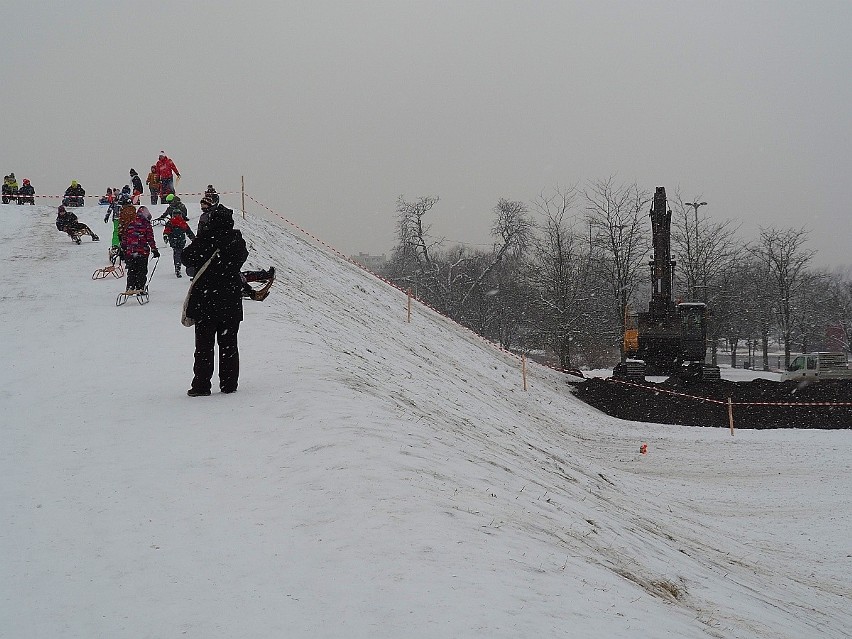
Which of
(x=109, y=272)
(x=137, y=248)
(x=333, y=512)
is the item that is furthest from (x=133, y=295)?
(x=333, y=512)

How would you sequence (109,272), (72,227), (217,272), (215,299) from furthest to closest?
(72,227)
(109,272)
(217,272)
(215,299)

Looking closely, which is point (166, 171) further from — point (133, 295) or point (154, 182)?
point (133, 295)

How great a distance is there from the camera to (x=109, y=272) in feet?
56.0

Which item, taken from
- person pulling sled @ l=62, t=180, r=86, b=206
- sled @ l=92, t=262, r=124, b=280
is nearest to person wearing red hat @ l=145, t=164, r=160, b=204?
person pulling sled @ l=62, t=180, r=86, b=206

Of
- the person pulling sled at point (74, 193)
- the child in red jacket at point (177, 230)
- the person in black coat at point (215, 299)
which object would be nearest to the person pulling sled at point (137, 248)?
the child in red jacket at point (177, 230)

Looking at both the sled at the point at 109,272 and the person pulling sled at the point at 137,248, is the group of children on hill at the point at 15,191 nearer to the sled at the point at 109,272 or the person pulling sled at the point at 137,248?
the sled at the point at 109,272

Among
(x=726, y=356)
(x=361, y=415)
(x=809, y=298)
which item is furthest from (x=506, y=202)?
(x=361, y=415)

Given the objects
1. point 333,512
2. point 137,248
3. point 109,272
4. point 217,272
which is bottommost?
point 333,512

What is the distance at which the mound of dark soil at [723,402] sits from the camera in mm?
20016

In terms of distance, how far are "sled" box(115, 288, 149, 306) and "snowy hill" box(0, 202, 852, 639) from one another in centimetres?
18

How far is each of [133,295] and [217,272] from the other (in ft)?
24.5

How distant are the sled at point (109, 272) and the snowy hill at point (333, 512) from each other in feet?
9.24

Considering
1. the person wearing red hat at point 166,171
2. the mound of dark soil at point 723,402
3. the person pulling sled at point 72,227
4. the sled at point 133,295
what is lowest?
the mound of dark soil at point 723,402

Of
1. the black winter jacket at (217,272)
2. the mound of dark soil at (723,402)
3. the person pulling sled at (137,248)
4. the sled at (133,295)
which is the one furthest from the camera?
the mound of dark soil at (723,402)
